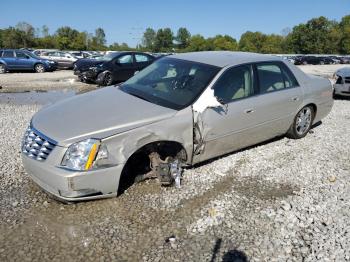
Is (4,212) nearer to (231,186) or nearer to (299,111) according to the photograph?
(231,186)

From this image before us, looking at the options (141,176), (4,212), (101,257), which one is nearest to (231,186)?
(141,176)

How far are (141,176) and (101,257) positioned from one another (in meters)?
1.31

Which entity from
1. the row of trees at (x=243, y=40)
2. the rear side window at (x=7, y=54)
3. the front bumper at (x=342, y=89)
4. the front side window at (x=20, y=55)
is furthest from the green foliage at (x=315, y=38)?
the front bumper at (x=342, y=89)

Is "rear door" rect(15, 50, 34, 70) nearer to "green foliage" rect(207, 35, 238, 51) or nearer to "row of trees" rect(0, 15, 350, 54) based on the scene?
"row of trees" rect(0, 15, 350, 54)

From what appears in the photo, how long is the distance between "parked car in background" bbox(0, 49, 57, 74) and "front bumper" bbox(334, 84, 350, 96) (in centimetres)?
1682

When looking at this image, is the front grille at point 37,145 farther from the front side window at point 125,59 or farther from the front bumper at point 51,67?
the front bumper at point 51,67

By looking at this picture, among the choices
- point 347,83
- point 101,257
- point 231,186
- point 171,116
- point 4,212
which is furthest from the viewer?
point 347,83

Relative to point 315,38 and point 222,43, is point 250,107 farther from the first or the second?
point 222,43

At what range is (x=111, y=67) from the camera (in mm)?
14688

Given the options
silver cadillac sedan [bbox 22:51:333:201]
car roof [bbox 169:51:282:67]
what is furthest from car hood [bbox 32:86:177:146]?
car roof [bbox 169:51:282:67]

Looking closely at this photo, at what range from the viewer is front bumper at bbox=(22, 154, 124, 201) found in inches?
136

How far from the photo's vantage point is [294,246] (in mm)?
3289

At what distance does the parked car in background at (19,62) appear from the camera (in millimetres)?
19898

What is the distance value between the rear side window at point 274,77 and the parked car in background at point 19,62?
723 inches
